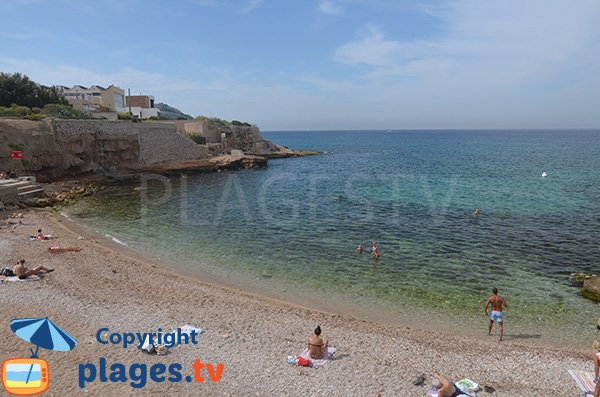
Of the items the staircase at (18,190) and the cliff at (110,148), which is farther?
the cliff at (110,148)

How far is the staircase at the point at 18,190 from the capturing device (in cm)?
2627

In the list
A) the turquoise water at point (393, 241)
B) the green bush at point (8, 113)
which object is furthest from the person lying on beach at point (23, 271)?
the green bush at point (8, 113)

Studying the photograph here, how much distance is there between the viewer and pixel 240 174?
51.6 metres

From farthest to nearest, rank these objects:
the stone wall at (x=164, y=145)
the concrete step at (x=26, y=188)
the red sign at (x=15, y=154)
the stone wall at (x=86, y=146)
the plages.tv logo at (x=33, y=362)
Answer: the stone wall at (x=164, y=145) → the stone wall at (x=86, y=146) → the red sign at (x=15, y=154) → the concrete step at (x=26, y=188) → the plages.tv logo at (x=33, y=362)

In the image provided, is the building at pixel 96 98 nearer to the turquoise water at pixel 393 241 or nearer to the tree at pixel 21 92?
the tree at pixel 21 92

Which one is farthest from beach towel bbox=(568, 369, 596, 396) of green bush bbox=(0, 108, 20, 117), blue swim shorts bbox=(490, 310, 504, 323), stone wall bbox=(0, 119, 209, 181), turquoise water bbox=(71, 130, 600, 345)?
green bush bbox=(0, 108, 20, 117)

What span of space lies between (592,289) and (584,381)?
6791 mm

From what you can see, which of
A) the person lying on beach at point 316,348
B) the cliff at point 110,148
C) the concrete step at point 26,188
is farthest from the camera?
the cliff at point 110,148

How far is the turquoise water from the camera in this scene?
1398 centimetres

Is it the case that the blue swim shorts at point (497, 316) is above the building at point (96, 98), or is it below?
below

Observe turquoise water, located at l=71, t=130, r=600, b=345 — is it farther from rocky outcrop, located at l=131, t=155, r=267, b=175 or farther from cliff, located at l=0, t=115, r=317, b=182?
rocky outcrop, located at l=131, t=155, r=267, b=175

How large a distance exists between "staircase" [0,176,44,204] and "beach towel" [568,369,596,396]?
30.2m

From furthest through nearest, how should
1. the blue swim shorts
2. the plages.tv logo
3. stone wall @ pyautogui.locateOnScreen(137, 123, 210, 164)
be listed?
stone wall @ pyautogui.locateOnScreen(137, 123, 210, 164) < the blue swim shorts < the plages.tv logo

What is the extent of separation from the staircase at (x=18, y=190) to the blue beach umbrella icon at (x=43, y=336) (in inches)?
835
